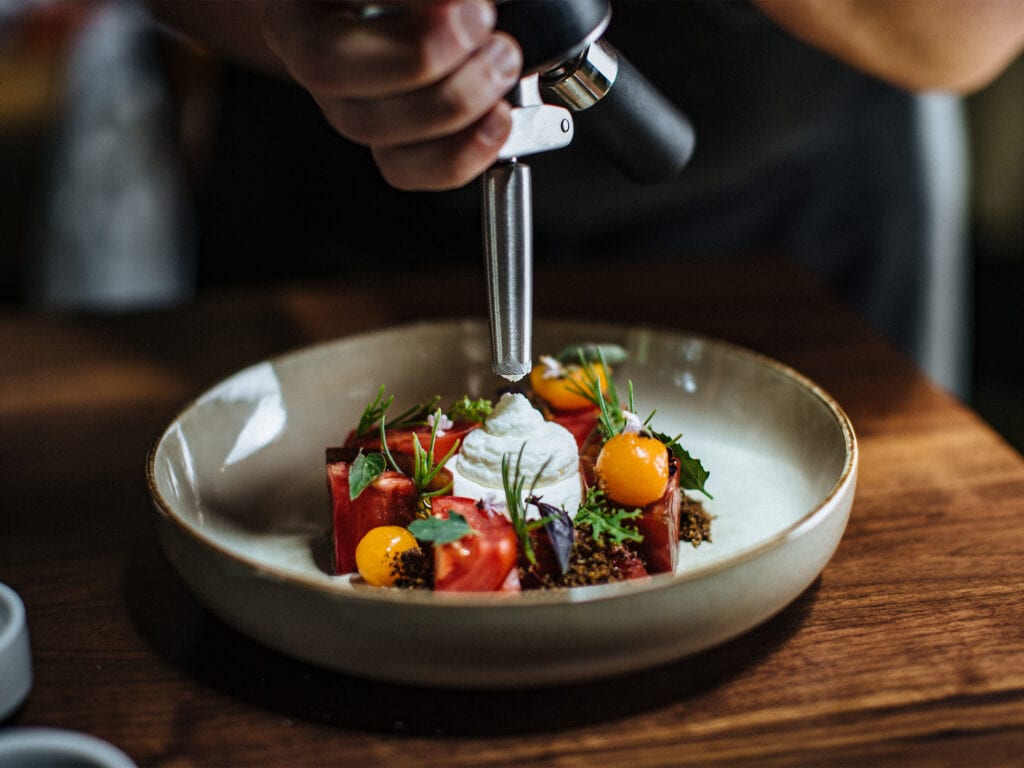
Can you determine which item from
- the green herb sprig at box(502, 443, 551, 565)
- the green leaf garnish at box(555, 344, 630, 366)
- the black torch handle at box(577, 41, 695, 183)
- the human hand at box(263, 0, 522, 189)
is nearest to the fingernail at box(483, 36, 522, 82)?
the human hand at box(263, 0, 522, 189)

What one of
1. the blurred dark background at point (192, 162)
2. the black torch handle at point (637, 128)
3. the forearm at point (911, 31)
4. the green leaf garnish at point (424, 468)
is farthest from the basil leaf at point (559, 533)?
the blurred dark background at point (192, 162)

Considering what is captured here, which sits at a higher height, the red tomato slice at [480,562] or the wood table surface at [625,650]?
the red tomato slice at [480,562]

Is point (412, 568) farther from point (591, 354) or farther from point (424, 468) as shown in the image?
point (591, 354)

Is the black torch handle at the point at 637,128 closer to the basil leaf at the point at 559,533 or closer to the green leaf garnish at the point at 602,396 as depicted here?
the green leaf garnish at the point at 602,396

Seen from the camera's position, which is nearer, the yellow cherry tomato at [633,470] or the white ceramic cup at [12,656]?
the white ceramic cup at [12,656]

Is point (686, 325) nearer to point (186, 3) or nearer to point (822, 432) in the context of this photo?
point (822, 432)

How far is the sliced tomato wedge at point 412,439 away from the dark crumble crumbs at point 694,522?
7.4 inches

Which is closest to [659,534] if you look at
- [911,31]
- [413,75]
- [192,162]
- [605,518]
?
[605,518]

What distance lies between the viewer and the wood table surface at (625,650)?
1.97 feet

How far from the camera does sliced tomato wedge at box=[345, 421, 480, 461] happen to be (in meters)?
0.82

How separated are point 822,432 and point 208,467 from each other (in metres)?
0.53

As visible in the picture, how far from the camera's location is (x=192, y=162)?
2.70m

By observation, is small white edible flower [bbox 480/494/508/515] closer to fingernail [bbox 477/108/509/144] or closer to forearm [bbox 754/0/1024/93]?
fingernail [bbox 477/108/509/144]

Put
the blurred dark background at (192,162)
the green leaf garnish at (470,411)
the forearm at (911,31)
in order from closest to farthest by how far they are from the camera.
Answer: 1. the green leaf garnish at (470,411)
2. the forearm at (911,31)
3. the blurred dark background at (192,162)
